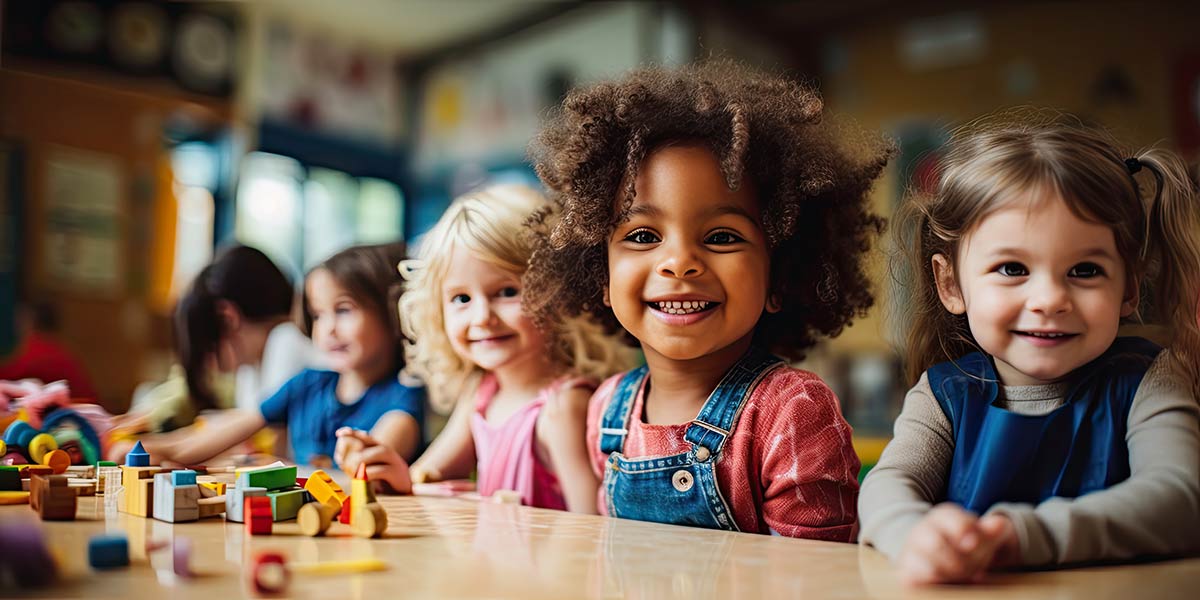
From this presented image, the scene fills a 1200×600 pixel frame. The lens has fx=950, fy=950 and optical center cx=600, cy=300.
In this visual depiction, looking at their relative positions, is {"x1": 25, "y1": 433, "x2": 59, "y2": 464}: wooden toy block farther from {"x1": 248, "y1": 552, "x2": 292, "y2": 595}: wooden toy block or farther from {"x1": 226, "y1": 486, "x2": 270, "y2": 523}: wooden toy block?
{"x1": 248, "y1": 552, "x2": 292, "y2": 595}: wooden toy block

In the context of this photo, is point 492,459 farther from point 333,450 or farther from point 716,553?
point 716,553

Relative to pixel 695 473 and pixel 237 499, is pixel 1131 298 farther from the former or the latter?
pixel 237 499

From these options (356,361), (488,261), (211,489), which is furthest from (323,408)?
(211,489)

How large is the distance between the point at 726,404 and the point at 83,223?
3645 millimetres

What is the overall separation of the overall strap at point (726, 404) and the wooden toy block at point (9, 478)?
0.68m

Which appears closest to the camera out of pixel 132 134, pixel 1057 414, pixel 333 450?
pixel 1057 414

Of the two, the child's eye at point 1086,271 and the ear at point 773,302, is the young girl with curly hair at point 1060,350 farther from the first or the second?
the ear at point 773,302

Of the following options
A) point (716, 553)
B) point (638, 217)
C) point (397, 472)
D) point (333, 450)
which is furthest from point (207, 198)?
point (716, 553)

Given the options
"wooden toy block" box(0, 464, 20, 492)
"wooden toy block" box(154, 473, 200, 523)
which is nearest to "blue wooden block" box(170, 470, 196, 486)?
"wooden toy block" box(154, 473, 200, 523)

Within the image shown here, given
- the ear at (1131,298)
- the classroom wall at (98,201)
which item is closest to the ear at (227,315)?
the ear at (1131,298)

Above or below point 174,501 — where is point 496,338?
above

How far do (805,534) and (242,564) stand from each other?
50 centimetres

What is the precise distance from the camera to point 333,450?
4.82 feet

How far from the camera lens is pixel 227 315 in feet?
5.09
